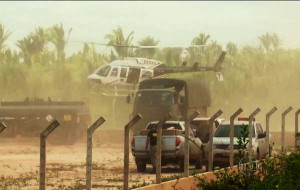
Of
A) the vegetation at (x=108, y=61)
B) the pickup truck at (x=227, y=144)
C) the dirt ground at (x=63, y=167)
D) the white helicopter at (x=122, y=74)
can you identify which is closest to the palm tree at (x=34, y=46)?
the vegetation at (x=108, y=61)

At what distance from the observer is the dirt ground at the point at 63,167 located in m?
21.2

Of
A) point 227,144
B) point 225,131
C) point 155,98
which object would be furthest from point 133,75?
point 227,144

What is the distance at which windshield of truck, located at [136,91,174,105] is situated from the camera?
3756 centimetres

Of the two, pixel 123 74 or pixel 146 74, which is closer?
pixel 123 74

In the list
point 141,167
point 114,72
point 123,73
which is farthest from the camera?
point 123,73

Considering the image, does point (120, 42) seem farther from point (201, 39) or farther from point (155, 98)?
point (155, 98)

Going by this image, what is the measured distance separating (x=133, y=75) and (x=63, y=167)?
32.8 meters

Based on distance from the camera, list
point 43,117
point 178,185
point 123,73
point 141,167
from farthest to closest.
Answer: point 123,73
point 43,117
point 141,167
point 178,185

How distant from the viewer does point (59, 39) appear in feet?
321

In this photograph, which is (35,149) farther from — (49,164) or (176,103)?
(49,164)

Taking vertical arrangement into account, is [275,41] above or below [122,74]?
above

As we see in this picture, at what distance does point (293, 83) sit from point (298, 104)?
4833 mm

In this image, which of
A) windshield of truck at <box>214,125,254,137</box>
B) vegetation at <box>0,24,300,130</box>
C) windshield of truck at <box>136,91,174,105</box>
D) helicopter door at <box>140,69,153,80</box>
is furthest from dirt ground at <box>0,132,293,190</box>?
vegetation at <box>0,24,300,130</box>

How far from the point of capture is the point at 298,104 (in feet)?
344
